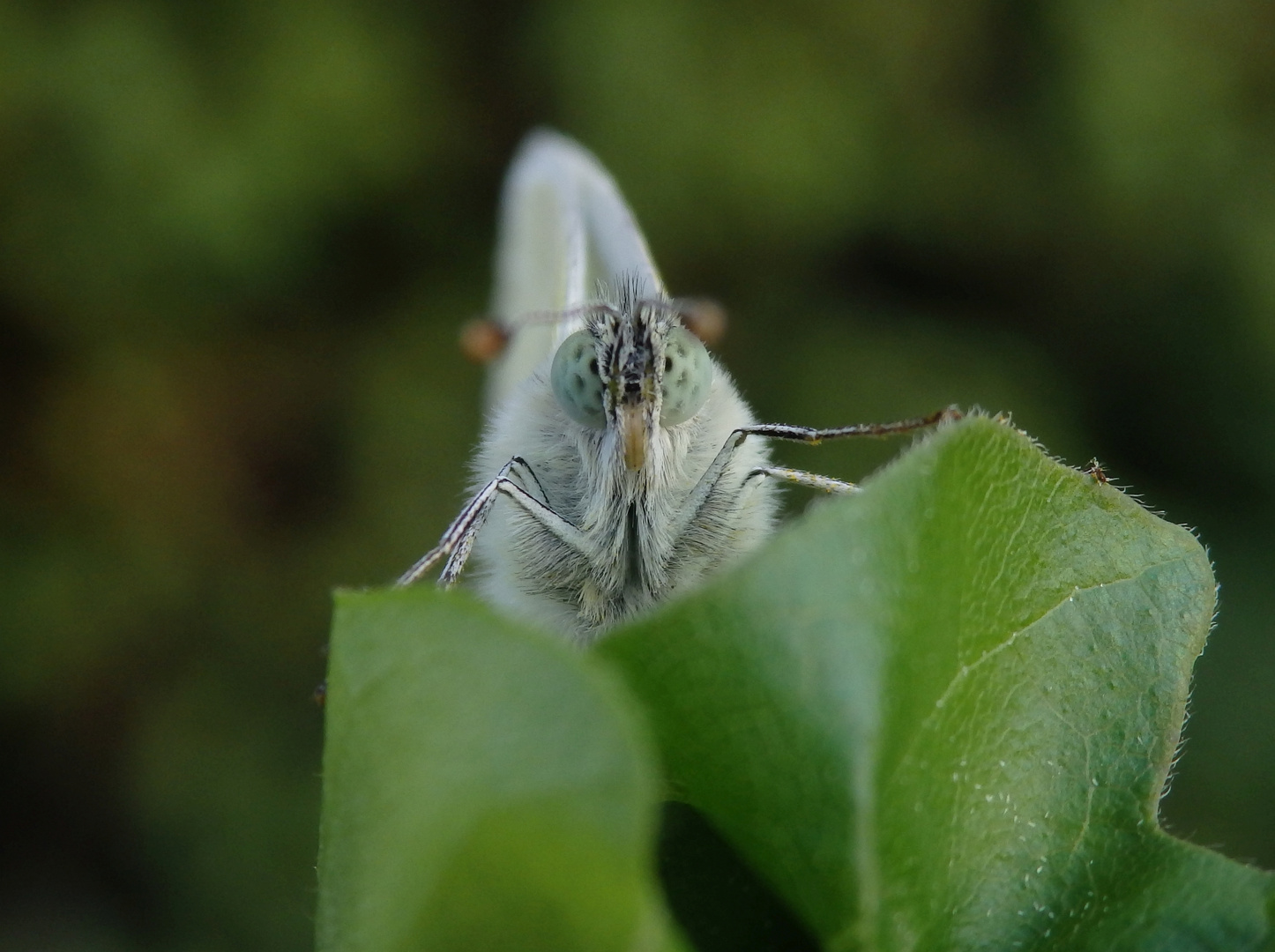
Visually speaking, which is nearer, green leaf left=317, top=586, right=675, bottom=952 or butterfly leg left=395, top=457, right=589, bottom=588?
green leaf left=317, top=586, right=675, bottom=952

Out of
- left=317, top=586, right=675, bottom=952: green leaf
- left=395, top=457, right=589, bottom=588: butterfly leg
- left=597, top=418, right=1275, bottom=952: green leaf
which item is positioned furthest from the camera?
left=395, top=457, right=589, bottom=588: butterfly leg

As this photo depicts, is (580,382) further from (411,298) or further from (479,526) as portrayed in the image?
(411,298)

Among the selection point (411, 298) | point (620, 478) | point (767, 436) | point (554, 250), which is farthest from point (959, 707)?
point (411, 298)

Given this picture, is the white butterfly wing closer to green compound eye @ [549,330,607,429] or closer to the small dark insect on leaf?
the small dark insect on leaf

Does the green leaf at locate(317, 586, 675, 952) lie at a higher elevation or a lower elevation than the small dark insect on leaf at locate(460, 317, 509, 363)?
higher

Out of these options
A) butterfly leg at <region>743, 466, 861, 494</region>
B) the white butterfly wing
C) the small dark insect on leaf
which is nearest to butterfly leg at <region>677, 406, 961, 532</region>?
butterfly leg at <region>743, 466, 861, 494</region>

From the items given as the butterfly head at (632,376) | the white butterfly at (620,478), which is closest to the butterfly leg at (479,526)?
the white butterfly at (620,478)

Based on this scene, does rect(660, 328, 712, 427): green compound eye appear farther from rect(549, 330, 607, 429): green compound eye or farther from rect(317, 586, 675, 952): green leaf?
rect(317, 586, 675, 952): green leaf

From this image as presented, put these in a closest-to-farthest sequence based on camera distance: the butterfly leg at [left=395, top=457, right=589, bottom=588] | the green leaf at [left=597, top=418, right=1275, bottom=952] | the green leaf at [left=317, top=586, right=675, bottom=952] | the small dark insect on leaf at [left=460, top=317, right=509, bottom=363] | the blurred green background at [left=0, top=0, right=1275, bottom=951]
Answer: the green leaf at [left=317, top=586, right=675, bottom=952], the green leaf at [left=597, top=418, right=1275, bottom=952], the butterfly leg at [left=395, top=457, right=589, bottom=588], the small dark insect on leaf at [left=460, top=317, right=509, bottom=363], the blurred green background at [left=0, top=0, right=1275, bottom=951]
